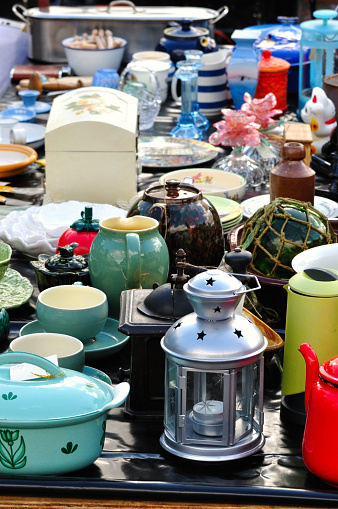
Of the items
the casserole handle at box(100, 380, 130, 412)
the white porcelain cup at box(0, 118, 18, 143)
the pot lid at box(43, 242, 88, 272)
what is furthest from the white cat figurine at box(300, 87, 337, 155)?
the casserole handle at box(100, 380, 130, 412)

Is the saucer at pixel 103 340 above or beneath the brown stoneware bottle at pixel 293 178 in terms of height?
beneath

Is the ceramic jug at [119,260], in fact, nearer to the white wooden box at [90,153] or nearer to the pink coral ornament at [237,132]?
the white wooden box at [90,153]

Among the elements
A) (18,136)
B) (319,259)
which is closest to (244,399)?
(319,259)

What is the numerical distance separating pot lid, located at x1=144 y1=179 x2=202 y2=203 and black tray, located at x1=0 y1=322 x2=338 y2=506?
0.46m

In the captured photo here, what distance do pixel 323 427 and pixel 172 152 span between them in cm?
149

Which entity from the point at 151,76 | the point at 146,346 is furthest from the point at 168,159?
the point at 146,346

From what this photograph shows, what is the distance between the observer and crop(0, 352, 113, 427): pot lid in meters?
0.83

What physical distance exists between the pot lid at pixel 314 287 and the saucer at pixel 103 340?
309 mm

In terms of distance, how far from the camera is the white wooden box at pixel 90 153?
71.0 inches

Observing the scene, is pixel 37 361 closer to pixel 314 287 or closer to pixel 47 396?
pixel 47 396

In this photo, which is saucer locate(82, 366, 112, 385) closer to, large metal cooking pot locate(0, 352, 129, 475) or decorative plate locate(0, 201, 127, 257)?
large metal cooking pot locate(0, 352, 129, 475)

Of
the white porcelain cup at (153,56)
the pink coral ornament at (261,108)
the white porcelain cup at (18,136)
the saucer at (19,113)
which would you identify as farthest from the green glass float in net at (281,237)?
the white porcelain cup at (153,56)

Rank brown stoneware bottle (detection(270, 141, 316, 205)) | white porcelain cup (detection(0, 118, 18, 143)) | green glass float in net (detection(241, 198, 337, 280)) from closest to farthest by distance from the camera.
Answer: green glass float in net (detection(241, 198, 337, 280)), brown stoneware bottle (detection(270, 141, 316, 205)), white porcelain cup (detection(0, 118, 18, 143))

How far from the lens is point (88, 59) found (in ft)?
10.6
